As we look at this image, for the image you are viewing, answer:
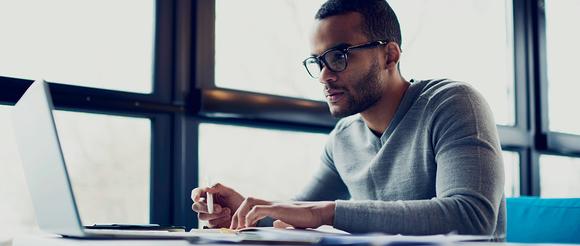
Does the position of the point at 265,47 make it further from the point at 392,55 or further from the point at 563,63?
the point at 563,63

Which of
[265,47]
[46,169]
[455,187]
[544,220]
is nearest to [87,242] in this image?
[46,169]

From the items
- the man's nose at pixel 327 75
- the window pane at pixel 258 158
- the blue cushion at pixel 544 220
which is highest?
the man's nose at pixel 327 75

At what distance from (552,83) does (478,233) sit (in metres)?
2.11

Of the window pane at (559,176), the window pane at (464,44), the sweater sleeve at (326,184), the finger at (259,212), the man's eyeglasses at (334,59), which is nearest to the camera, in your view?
the finger at (259,212)

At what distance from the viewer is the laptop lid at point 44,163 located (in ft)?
3.16

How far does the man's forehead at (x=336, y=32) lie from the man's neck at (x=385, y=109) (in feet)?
0.54

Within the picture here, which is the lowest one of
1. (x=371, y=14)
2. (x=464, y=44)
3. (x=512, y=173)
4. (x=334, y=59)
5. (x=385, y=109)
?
(x=512, y=173)

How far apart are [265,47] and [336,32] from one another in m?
0.59

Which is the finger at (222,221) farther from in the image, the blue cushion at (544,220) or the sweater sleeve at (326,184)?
the blue cushion at (544,220)

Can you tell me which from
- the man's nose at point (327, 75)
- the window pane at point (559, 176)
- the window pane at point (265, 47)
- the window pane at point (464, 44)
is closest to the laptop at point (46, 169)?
the man's nose at point (327, 75)

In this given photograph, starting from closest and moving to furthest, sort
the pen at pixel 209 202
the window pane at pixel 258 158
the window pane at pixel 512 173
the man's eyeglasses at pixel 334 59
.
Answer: the pen at pixel 209 202, the man's eyeglasses at pixel 334 59, the window pane at pixel 258 158, the window pane at pixel 512 173

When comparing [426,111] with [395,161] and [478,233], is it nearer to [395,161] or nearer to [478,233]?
[395,161]

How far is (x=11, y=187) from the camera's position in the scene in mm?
1771

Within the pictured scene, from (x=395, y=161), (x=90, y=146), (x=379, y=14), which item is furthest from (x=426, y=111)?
(x=90, y=146)
